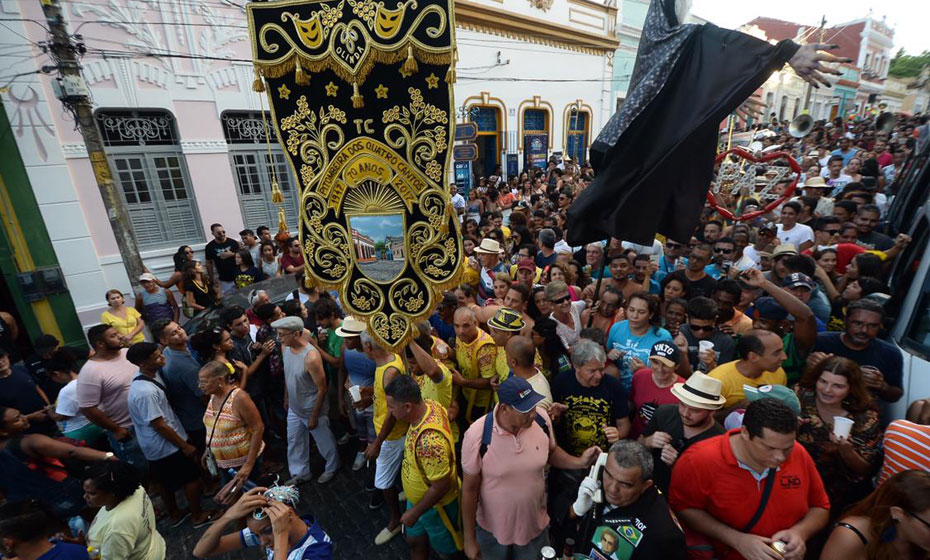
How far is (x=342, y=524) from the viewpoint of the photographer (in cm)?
392

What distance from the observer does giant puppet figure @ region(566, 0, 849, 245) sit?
2.27 metres

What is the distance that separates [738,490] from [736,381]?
0.99 m

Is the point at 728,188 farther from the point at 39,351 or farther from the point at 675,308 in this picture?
the point at 39,351

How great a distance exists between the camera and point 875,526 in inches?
75.2

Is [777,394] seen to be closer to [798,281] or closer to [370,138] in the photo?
[798,281]

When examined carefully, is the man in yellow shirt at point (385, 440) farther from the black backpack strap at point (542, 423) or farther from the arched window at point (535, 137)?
the arched window at point (535, 137)

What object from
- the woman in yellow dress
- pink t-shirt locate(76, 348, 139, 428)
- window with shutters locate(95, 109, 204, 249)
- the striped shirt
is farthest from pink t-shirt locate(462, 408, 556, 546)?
window with shutters locate(95, 109, 204, 249)

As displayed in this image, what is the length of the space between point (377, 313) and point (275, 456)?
321 cm

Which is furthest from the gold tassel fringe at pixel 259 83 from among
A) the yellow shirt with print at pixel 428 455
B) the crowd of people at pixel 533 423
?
the yellow shirt with print at pixel 428 455

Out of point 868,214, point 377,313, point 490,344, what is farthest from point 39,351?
point 868,214

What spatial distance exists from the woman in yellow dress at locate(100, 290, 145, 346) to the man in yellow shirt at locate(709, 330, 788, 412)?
672cm

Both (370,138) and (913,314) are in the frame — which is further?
(913,314)

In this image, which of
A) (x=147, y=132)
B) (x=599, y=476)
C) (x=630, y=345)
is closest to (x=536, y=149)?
(x=147, y=132)

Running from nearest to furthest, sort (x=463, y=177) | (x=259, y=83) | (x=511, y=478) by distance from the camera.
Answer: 1. (x=259, y=83)
2. (x=511, y=478)
3. (x=463, y=177)
